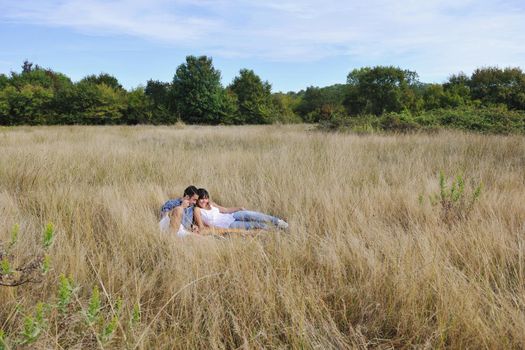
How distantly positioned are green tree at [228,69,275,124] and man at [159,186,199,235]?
32.0 m

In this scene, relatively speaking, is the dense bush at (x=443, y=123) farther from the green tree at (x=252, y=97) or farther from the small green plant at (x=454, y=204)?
the green tree at (x=252, y=97)

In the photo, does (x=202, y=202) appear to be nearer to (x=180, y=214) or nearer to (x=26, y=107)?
(x=180, y=214)

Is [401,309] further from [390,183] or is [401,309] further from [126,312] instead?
[390,183]

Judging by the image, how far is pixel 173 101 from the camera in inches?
1393

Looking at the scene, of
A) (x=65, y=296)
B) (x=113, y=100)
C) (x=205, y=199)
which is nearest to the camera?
(x=65, y=296)

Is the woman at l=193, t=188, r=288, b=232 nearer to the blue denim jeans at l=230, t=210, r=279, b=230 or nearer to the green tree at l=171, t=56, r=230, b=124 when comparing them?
the blue denim jeans at l=230, t=210, r=279, b=230

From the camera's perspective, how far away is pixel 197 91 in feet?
112

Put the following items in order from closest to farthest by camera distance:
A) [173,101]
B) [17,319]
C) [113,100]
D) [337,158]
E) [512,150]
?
1. [17,319]
2. [337,158]
3. [512,150]
4. [113,100]
5. [173,101]

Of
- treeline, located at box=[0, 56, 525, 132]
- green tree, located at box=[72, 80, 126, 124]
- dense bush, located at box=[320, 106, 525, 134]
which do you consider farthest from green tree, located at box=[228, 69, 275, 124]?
dense bush, located at box=[320, 106, 525, 134]

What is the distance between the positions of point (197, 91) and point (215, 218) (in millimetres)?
31586

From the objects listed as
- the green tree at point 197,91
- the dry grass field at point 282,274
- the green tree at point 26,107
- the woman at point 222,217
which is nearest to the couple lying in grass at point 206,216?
the woman at point 222,217

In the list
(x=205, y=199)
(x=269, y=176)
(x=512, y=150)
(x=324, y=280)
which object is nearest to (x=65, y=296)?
(x=324, y=280)

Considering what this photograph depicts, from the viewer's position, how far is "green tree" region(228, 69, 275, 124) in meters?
37.3

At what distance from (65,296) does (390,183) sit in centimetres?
469
